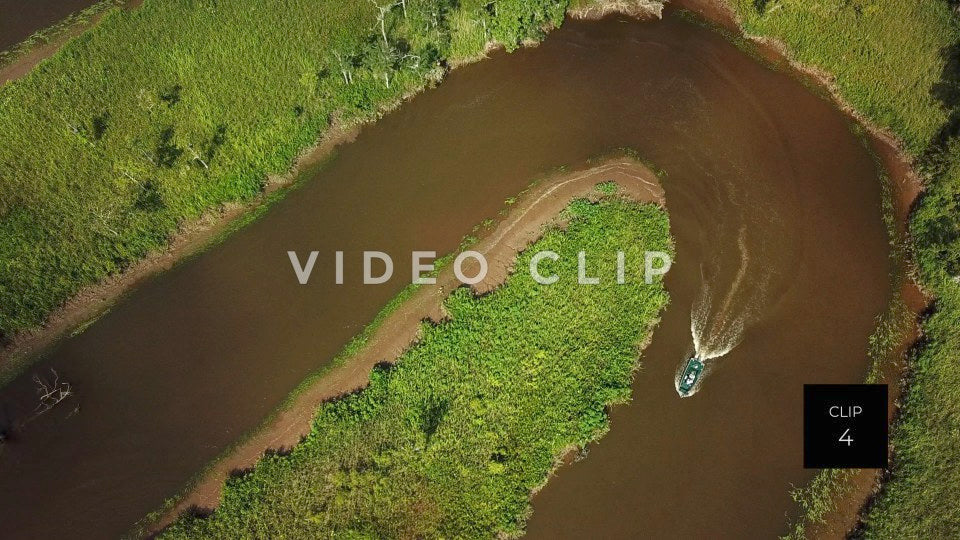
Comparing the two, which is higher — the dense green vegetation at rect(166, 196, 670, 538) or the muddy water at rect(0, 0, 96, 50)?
the muddy water at rect(0, 0, 96, 50)

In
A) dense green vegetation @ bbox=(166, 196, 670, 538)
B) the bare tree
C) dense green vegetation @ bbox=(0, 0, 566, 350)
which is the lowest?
dense green vegetation @ bbox=(166, 196, 670, 538)

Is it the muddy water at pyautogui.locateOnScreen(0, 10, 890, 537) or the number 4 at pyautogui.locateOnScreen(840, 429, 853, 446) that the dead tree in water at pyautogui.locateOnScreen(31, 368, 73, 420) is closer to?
the muddy water at pyautogui.locateOnScreen(0, 10, 890, 537)

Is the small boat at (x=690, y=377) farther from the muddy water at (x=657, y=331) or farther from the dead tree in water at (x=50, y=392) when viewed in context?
the dead tree in water at (x=50, y=392)

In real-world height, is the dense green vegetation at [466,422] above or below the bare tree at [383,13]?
below

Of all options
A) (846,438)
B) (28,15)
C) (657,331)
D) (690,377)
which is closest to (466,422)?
(657,331)

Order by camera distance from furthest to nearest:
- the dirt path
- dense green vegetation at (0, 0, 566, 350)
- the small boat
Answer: dense green vegetation at (0, 0, 566, 350) → the small boat → the dirt path

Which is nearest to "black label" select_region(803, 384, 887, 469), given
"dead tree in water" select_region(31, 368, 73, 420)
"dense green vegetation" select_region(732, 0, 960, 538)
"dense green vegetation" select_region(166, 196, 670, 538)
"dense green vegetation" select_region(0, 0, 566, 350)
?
"dense green vegetation" select_region(732, 0, 960, 538)

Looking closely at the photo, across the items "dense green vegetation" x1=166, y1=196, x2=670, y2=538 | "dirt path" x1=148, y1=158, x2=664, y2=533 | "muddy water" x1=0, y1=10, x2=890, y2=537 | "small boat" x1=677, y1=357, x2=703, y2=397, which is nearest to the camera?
"dense green vegetation" x1=166, y1=196, x2=670, y2=538

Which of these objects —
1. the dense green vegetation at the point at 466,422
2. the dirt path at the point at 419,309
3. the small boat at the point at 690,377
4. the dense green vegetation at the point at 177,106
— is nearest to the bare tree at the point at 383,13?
the dense green vegetation at the point at 177,106
